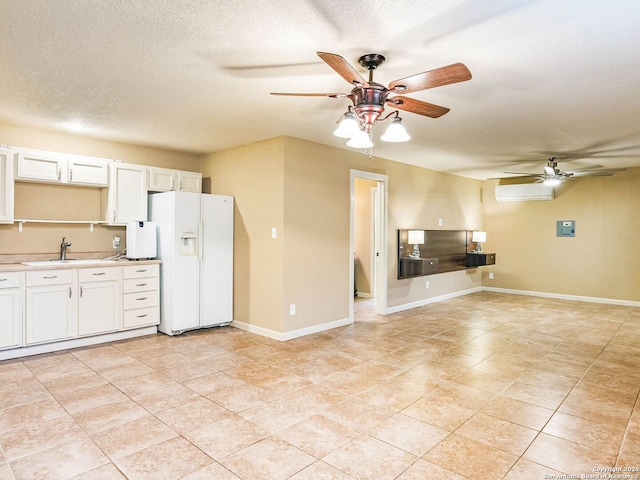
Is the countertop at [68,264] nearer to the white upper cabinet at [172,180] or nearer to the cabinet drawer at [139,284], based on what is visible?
the cabinet drawer at [139,284]

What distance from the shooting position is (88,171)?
4.64m

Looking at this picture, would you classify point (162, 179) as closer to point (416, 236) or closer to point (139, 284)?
point (139, 284)

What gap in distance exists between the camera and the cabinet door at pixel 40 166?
13.8 feet

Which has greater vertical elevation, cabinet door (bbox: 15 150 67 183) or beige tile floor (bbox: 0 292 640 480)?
cabinet door (bbox: 15 150 67 183)

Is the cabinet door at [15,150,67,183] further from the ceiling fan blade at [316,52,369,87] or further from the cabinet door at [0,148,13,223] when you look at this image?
the ceiling fan blade at [316,52,369,87]

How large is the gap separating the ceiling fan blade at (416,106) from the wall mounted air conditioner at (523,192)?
5.53 meters

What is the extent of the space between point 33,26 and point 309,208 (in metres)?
3.16

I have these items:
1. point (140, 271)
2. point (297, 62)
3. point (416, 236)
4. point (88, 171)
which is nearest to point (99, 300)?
point (140, 271)

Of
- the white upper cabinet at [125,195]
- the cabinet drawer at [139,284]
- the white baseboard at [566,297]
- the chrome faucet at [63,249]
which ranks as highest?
the white upper cabinet at [125,195]

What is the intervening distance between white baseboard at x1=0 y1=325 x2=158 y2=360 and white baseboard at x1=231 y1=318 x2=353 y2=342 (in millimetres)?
1103

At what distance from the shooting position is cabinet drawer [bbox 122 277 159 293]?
4676mm

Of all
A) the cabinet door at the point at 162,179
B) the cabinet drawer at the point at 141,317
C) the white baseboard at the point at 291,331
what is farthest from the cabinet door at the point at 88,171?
the white baseboard at the point at 291,331

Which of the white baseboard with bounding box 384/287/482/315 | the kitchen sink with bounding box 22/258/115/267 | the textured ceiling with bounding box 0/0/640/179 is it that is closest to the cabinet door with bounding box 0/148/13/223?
the textured ceiling with bounding box 0/0/640/179

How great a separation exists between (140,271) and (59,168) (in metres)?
1.43
